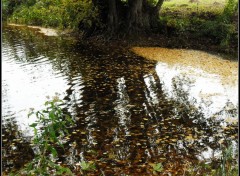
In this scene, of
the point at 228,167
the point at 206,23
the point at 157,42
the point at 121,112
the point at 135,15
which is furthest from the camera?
the point at 135,15

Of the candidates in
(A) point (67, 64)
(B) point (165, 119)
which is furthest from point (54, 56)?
(B) point (165, 119)

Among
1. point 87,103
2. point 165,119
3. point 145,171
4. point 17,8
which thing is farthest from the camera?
point 17,8

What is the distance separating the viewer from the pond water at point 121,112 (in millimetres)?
7527

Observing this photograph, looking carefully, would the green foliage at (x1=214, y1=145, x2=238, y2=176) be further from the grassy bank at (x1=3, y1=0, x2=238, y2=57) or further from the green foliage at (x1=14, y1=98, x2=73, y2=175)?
the grassy bank at (x1=3, y1=0, x2=238, y2=57)

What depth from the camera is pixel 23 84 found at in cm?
1364

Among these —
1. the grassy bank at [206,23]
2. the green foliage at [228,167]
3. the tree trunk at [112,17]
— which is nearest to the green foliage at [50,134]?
the green foliage at [228,167]

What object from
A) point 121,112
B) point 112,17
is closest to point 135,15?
point 112,17

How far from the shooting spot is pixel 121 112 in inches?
407

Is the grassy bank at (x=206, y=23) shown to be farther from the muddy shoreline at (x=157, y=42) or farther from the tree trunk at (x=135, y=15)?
the tree trunk at (x=135, y=15)

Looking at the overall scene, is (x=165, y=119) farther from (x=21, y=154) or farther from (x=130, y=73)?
(x=130, y=73)

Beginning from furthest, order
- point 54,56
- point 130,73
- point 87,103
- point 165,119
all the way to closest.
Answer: point 54,56
point 130,73
point 87,103
point 165,119

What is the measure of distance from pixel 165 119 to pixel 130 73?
5.80 metres

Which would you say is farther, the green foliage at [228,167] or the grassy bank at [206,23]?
the grassy bank at [206,23]

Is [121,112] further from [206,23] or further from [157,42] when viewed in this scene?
[206,23]
